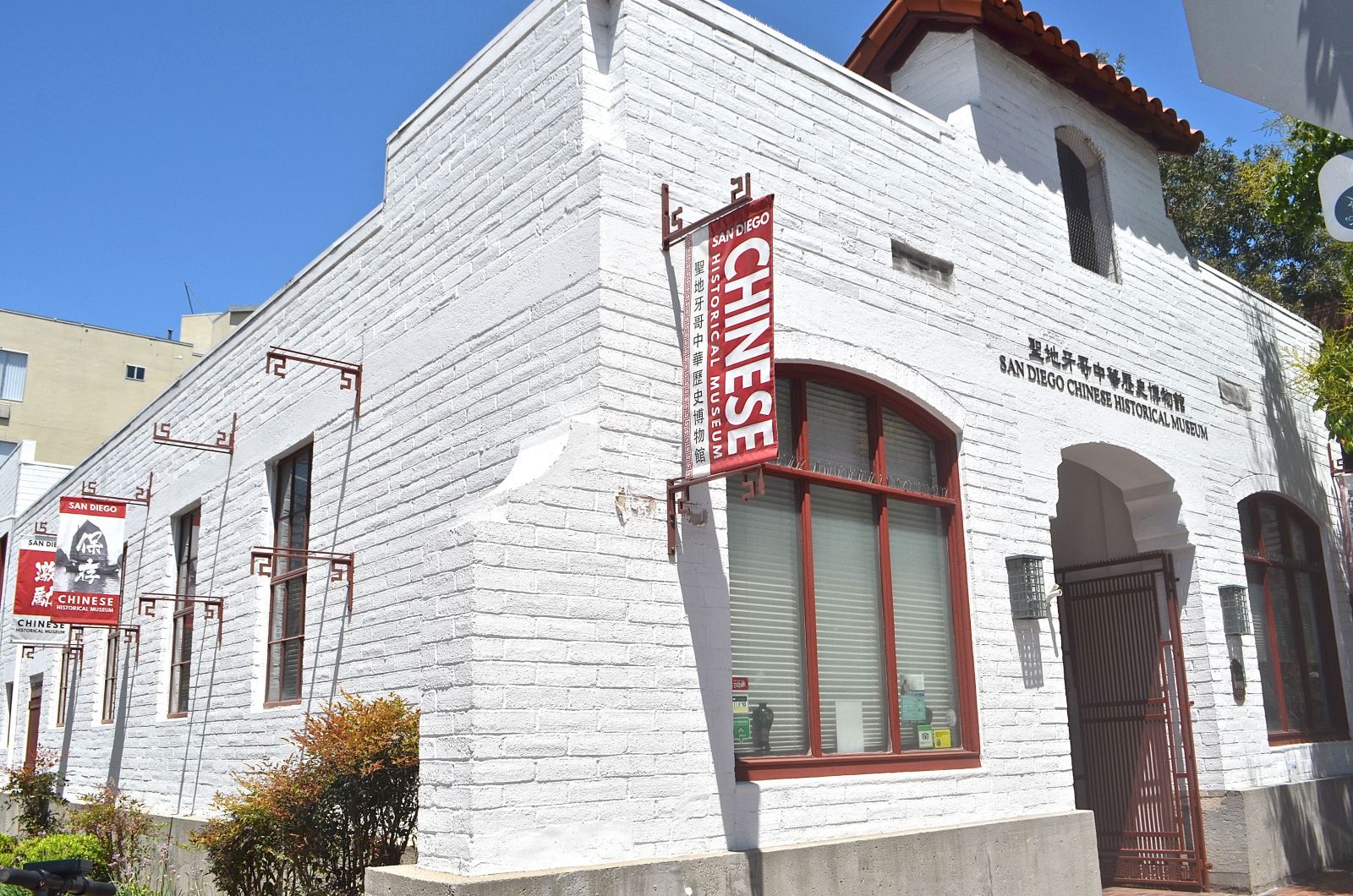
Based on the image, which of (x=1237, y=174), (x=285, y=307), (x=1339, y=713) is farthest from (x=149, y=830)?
(x=1237, y=174)

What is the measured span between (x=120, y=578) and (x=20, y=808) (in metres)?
4.39

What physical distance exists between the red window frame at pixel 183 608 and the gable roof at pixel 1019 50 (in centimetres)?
828

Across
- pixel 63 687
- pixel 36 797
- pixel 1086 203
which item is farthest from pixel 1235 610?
pixel 63 687

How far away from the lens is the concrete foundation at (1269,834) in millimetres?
10336

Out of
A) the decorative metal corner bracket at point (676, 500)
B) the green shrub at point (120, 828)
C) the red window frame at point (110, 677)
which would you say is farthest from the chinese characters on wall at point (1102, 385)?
the red window frame at point (110, 677)

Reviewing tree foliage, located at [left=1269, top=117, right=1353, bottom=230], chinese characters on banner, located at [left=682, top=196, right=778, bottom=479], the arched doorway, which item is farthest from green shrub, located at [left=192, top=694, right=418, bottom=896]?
tree foliage, located at [left=1269, top=117, right=1353, bottom=230]

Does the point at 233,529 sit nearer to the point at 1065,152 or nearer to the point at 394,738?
the point at 394,738

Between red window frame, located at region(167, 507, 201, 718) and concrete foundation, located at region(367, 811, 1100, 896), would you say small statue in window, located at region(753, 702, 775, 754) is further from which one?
red window frame, located at region(167, 507, 201, 718)

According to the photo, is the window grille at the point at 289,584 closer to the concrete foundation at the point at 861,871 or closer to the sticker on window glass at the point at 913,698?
the concrete foundation at the point at 861,871

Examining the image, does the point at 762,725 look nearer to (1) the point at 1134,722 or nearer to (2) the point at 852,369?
(2) the point at 852,369

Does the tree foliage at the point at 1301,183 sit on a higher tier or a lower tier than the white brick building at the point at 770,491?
higher

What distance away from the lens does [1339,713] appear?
12977 mm

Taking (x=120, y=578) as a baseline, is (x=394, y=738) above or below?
below

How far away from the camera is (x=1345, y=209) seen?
300 cm
